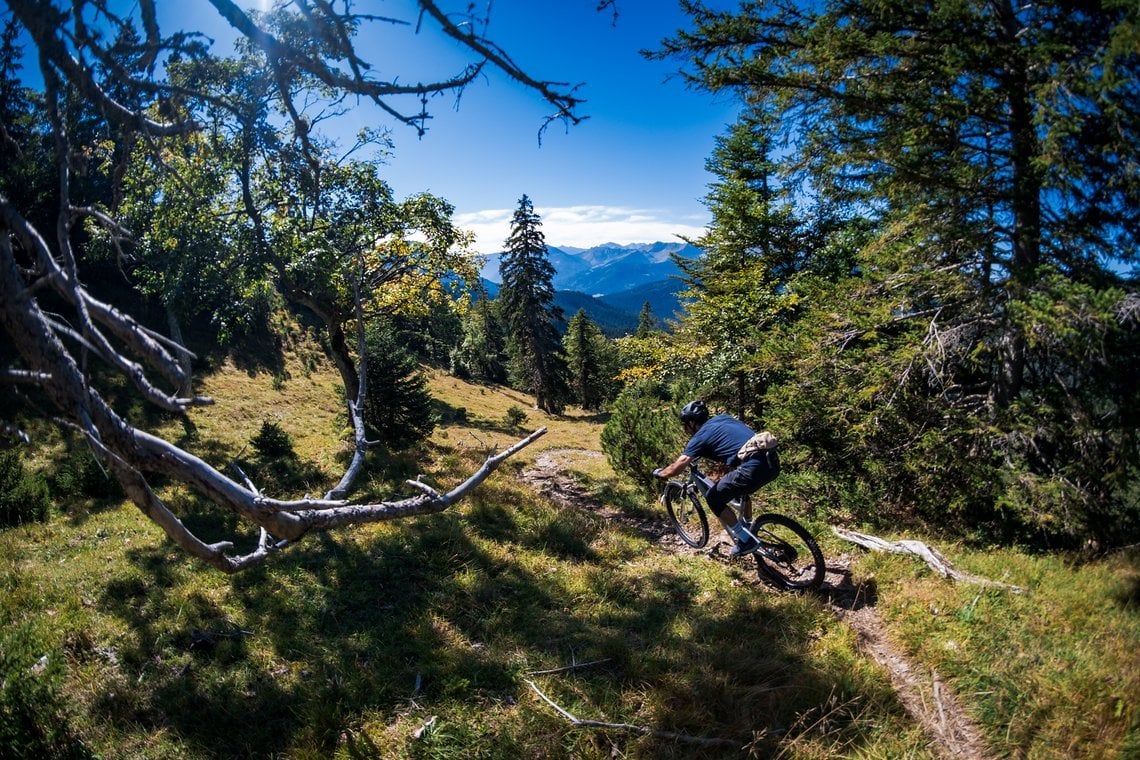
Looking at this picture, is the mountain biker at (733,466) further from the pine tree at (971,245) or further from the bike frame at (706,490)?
the pine tree at (971,245)

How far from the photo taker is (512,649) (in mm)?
5191

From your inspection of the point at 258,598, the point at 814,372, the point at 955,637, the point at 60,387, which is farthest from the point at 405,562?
the point at 814,372

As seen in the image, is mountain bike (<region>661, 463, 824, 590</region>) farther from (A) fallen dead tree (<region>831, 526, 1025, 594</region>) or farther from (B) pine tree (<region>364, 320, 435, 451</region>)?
(B) pine tree (<region>364, 320, 435, 451</region>)

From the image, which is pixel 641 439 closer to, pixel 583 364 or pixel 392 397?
pixel 392 397

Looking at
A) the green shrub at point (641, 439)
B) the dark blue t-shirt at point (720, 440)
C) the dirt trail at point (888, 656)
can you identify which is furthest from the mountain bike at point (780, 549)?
the green shrub at point (641, 439)

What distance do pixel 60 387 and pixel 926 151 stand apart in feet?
29.3

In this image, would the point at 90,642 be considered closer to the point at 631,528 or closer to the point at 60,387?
the point at 60,387

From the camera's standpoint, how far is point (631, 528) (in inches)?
359

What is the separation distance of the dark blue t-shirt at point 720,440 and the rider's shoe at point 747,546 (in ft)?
3.41

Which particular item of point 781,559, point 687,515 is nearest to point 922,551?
point 781,559

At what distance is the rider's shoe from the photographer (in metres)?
6.37

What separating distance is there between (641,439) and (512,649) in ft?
20.3

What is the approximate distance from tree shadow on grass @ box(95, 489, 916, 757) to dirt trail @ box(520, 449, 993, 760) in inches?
15.8

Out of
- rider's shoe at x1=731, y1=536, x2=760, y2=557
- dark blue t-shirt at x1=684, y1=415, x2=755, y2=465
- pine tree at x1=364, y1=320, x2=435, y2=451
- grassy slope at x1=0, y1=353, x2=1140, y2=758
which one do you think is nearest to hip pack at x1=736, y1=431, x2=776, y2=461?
dark blue t-shirt at x1=684, y1=415, x2=755, y2=465
